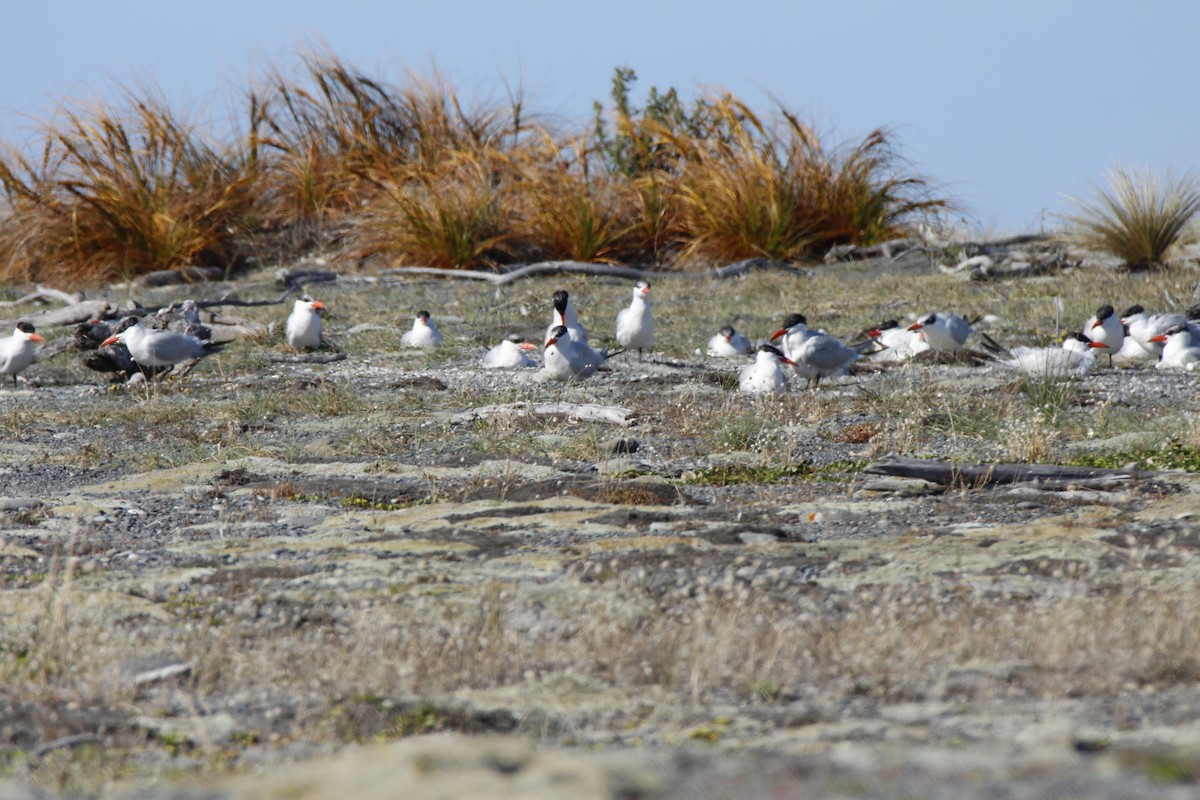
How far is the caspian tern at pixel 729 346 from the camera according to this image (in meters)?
11.1

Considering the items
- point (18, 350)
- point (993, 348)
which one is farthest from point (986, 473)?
point (18, 350)

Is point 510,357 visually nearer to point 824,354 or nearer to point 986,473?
point 824,354

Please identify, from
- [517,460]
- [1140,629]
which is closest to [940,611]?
[1140,629]

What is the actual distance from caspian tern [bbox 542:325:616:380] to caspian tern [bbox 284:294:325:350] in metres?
2.59

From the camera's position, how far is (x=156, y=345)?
10.0m

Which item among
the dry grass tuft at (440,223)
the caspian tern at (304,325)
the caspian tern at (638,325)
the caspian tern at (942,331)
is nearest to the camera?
the caspian tern at (942,331)

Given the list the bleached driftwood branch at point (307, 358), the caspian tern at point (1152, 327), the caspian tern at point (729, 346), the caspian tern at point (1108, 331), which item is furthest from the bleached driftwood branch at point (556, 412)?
the caspian tern at point (1152, 327)

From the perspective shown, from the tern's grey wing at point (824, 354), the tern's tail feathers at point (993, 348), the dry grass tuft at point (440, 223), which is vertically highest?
the dry grass tuft at point (440, 223)

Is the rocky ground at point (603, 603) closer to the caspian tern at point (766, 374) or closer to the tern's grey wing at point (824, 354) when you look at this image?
the caspian tern at point (766, 374)

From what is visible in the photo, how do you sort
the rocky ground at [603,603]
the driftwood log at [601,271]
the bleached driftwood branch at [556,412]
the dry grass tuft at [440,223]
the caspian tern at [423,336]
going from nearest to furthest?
the rocky ground at [603,603] → the bleached driftwood branch at [556,412] → the caspian tern at [423,336] → the driftwood log at [601,271] → the dry grass tuft at [440,223]

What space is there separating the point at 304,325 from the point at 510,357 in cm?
193

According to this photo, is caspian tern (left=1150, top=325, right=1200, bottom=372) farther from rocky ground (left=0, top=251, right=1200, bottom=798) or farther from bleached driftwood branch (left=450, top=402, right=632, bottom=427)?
bleached driftwood branch (left=450, top=402, right=632, bottom=427)

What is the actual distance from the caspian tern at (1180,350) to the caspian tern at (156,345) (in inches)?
291

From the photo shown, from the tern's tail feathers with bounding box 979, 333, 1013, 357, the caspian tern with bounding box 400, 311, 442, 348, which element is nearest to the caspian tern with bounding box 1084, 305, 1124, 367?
the tern's tail feathers with bounding box 979, 333, 1013, 357
